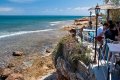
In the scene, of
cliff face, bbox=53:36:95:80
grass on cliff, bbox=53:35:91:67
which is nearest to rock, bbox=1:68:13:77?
cliff face, bbox=53:36:95:80

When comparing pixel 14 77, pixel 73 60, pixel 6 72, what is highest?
pixel 73 60

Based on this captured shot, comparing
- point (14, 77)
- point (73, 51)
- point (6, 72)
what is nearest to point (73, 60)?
point (73, 51)

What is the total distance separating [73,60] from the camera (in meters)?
12.1

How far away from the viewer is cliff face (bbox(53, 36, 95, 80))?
11.2 metres

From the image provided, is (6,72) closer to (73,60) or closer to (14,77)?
(14,77)

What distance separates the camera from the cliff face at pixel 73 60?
11.2m

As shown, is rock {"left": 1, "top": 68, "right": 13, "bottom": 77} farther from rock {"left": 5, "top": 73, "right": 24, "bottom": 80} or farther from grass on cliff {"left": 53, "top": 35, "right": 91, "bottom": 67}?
grass on cliff {"left": 53, "top": 35, "right": 91, "bottom": 67}

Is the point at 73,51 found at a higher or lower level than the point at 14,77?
higher

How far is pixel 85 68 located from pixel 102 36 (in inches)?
84.4

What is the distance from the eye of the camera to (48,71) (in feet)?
68.5

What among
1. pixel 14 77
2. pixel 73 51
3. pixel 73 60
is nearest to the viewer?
pixel 73 60

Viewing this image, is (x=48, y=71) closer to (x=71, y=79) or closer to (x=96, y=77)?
(x=71, y=79)

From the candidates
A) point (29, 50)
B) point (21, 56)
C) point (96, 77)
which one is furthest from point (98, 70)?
point (29, 50)

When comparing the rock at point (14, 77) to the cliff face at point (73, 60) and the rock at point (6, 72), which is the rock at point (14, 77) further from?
the cliff face at point (73, 60)
